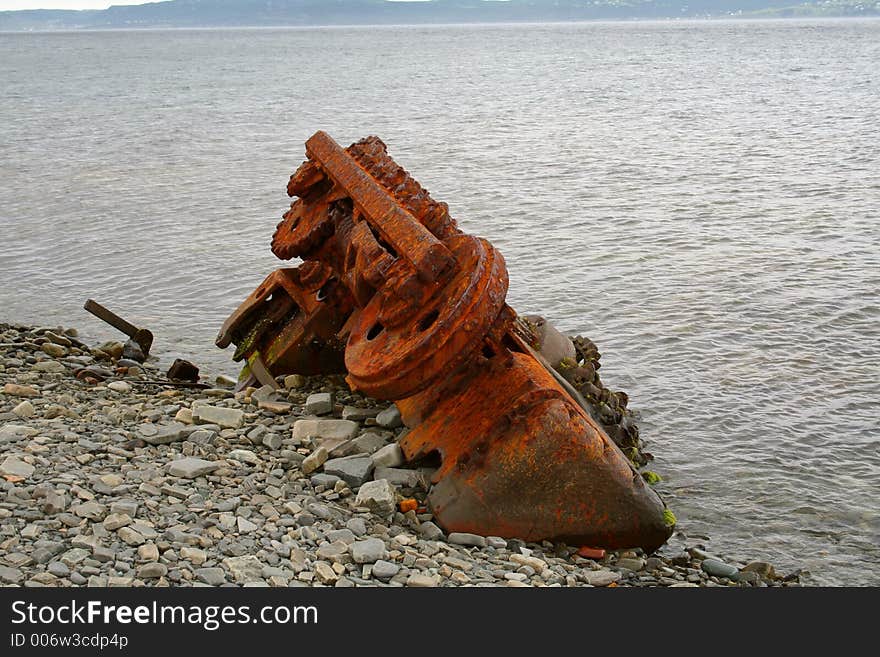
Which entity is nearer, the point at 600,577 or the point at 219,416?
the point at 600,577

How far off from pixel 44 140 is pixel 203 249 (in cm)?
1582

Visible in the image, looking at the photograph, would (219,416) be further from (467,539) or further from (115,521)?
(467,539)

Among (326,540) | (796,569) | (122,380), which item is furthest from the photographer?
(122,380)

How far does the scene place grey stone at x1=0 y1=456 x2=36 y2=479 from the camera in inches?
213

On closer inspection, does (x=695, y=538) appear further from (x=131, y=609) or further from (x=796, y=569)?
(x=131, y=609)

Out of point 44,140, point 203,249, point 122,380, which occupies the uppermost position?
point 122,380

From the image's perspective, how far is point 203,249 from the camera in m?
15.0

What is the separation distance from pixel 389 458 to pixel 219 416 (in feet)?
4.42

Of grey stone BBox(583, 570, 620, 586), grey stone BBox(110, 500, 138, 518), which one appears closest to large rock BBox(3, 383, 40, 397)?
grey stone BBox(110, 500, 138, 518)

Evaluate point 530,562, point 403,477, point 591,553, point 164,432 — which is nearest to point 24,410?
point 164,432

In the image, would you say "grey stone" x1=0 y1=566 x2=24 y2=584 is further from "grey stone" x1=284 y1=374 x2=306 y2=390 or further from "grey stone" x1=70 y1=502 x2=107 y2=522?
"grey stone" x1=284 y1=374 x2=306 y2=390

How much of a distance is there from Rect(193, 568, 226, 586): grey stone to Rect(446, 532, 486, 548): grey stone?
1.36 meters

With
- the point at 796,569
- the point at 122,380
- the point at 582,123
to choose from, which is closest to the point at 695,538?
the point at 796,569

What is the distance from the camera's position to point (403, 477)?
5934 mm
